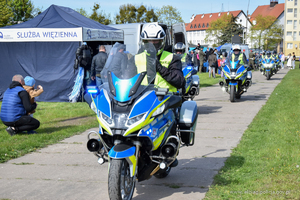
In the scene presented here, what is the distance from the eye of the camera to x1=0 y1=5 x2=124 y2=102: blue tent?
46.9 ft

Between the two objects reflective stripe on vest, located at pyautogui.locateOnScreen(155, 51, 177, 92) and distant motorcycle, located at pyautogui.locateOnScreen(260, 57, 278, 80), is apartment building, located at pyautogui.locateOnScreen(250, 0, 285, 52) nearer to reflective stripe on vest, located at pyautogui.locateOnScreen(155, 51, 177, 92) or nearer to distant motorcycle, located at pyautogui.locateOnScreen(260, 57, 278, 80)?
distant motorcycle, located at pyautogui.locateOnScreen(260, 57, 278, 80)

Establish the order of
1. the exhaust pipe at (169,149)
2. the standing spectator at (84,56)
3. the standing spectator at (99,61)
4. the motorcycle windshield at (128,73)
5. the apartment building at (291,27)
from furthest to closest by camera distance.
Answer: the apartment building at (291,27) < the standing spectator at (84,56) < the standing spectator at (99,61) < the exhaust pipe at (169,149) < the motorcycle windshield at (128,73)

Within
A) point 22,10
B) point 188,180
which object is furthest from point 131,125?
point 22,10

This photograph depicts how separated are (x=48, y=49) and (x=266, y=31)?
83.4 m

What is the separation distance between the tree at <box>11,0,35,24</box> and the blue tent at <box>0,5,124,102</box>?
119 feet

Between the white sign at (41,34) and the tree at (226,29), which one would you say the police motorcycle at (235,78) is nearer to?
the white sign at (41,34)

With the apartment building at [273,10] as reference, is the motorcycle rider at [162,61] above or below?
below

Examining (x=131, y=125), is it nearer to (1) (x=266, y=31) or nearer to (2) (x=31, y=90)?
(2) (x=31, y=90)

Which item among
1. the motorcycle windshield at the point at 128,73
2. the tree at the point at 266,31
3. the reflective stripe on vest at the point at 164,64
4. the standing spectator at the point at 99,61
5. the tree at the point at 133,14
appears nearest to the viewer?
the motorcycle windshield at the point at 128,73

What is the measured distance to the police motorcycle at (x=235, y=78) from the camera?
13.8 meters

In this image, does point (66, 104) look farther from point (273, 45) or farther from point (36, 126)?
point (273, 45)

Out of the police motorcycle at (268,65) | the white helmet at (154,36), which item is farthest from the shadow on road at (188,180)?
the police motorcycle at (268,65)

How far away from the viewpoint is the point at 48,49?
15.0 metres

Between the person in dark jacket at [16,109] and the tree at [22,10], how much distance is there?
144 feet
